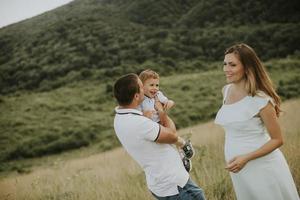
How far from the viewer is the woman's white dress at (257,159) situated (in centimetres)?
305

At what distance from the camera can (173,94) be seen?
29797mm

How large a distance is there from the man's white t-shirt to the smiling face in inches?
31.3

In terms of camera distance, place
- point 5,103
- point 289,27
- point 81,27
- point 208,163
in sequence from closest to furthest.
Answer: point 208,163
point 5,103
point 289,27
point 81,27

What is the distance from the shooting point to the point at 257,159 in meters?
3.08

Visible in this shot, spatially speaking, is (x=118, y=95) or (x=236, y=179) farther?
(x=236, y=179)

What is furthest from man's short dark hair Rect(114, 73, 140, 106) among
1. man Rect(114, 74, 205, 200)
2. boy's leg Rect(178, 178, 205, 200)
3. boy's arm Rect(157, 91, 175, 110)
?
boy's leg Rect(178, 178, 205, 200)

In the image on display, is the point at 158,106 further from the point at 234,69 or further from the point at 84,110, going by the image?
the point at 84,110

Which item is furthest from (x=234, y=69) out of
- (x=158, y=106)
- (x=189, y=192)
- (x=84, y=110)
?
(x=84, y=110)

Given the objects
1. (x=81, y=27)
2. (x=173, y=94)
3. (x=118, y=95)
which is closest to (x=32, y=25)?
(x=81, y=27)

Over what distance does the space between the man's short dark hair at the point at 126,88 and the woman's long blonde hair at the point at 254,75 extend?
0.91 meters

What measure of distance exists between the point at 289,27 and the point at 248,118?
126 ft

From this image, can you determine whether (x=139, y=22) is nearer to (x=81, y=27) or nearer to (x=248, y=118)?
(x=81, y=27)

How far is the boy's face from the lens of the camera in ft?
11.6

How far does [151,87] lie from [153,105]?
0.73 feet
